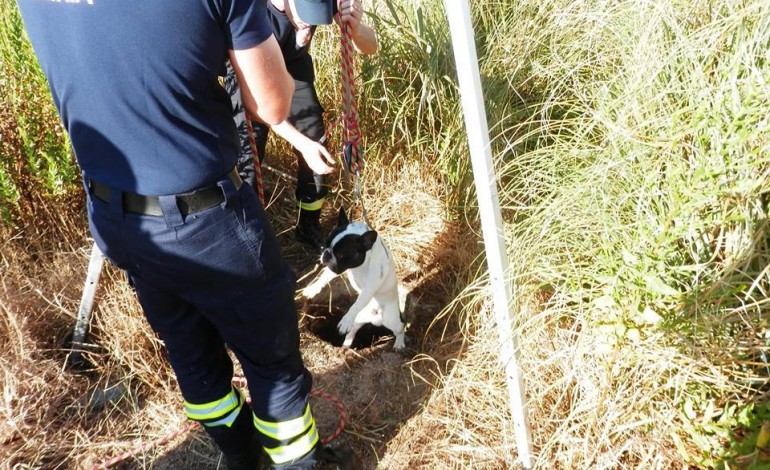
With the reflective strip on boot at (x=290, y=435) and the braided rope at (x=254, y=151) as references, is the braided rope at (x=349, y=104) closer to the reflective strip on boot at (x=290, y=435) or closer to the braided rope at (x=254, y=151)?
the braided rope at (x=254, y=151)

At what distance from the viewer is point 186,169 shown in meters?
2.05

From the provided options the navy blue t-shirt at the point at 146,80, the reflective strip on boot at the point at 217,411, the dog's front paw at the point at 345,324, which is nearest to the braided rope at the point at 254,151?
the navy blue t-shirt at the point at 146,80

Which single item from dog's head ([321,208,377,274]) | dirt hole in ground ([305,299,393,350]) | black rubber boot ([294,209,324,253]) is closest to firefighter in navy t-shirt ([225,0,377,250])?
black rubber boot ([294,209,324,253])

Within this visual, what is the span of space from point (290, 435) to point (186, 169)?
109 centimetres

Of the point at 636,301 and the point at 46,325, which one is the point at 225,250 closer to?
the point at 636,301

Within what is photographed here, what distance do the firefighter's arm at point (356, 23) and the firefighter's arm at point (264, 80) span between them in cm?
100

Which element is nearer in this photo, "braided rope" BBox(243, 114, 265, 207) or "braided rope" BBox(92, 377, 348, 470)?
A: "braided rope" BBox(243, 114, 265, 207)

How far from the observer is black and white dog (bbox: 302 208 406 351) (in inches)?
123

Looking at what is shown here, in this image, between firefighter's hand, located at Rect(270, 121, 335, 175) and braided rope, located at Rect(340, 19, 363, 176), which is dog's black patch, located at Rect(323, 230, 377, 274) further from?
firefighter's hand, located at Rect(270, 121, 335, 175)

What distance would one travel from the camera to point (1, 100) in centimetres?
351

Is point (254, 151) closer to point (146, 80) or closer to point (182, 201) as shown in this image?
point (182, 201)

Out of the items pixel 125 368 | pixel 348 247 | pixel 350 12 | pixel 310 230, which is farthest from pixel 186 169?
pixel 310 230

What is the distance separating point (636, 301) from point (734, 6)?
→ 1.29 m

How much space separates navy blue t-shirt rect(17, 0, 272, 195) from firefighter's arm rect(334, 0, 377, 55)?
105 centimetres
